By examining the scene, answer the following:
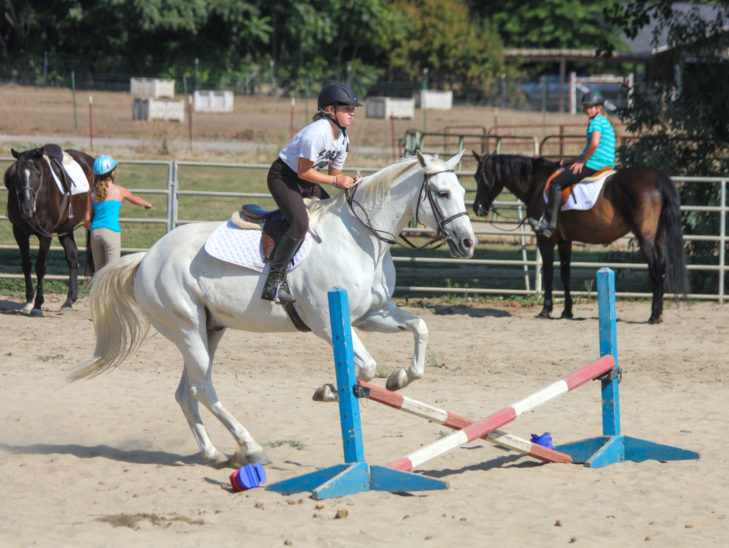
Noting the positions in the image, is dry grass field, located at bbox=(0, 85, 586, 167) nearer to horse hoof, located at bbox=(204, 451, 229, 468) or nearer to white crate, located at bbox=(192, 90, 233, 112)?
white crate, located at bbox=(192, 90, 233, 112)

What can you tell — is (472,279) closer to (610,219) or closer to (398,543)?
(610,219)

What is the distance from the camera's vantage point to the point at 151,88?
3688 cm

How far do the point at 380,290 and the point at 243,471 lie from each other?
141 centimetres

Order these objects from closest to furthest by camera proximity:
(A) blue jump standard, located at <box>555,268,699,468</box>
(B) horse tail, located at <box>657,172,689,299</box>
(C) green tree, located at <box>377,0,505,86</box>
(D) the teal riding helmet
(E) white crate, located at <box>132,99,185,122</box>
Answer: (A) blue jump standard, located at <box>555,268,699,468</box>
(D) the teal riding helmet
(B) horse tail, located at <box>657,172,689,299</box>
(E) white crate, located at <box>132,99,185,122</box>
(C) green tree, located at <box>377,0,505,86</box>

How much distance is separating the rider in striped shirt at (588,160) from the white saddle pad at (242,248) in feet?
19.3

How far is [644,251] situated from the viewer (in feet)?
37.3

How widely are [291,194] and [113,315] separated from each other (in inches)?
59.0

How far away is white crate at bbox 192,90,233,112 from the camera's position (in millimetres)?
36250

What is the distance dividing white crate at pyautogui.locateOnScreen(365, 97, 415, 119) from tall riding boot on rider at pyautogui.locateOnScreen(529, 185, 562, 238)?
83.9 feet

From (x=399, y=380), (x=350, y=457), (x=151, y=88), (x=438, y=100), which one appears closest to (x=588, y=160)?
(x=399, y=380)

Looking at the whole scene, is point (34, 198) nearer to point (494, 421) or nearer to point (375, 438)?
point (375, 438)

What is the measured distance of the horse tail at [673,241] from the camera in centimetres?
1116

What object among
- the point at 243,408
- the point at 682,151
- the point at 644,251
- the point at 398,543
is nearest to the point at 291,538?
the point at 398,543

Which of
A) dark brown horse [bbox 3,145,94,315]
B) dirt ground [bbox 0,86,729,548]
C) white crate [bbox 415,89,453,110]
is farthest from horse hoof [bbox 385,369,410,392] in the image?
white crate [bbox 415,89,453,110]
